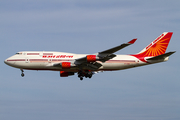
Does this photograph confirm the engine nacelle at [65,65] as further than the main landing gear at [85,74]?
No

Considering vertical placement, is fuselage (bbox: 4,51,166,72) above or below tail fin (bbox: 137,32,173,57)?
below

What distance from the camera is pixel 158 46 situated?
202 feet

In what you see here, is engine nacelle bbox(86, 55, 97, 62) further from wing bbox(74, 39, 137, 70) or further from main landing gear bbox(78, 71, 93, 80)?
main landing gear bbox(78, 71, 93, 80)

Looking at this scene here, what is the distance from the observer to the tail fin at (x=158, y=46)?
6059 cm

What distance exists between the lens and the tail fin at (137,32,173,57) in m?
60.6

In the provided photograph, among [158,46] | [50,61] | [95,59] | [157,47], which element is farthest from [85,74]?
[158,46]

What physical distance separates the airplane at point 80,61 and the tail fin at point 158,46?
0.24m

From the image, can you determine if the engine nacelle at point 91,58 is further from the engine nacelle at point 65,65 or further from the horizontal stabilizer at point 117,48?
the engine nacelle at point 65,65

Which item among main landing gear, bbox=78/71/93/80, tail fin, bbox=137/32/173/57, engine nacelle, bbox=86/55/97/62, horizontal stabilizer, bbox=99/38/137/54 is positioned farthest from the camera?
tail fin, bbox=137/32/173/57

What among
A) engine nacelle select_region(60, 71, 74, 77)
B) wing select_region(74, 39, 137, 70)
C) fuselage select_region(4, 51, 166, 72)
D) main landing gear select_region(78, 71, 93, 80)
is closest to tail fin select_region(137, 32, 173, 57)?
fuselage select_region(4, 51, 166, 72)

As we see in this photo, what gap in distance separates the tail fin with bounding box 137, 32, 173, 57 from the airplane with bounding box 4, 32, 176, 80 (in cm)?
24

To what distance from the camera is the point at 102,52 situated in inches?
2132

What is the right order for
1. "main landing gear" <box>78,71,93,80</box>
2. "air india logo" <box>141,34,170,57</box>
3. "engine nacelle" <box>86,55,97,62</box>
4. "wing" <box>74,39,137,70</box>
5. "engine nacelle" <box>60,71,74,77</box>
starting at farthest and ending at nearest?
"engine nacelle" <box>60,71,74,77</box>
"air india logo" <box>141,34,170,57</box>
"main landing gear" <box>78,71,93,80</box>
"engine nacelle" <box>86,55,97,62</box>
"wing" <box>74,39,137,70</box>

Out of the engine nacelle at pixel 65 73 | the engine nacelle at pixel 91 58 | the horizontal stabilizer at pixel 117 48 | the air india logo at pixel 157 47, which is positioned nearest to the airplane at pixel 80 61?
the engine nacelle at pixel 91 58
